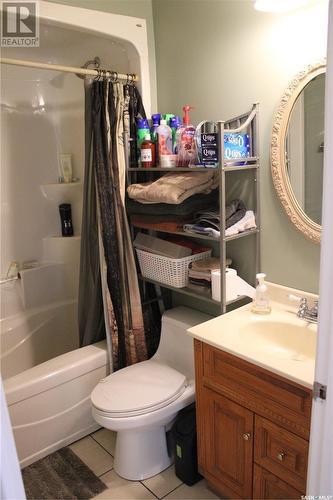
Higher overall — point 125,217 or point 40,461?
point 125,217

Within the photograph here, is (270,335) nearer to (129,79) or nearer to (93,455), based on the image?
(93,455)

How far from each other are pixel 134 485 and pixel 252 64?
200 centimetres

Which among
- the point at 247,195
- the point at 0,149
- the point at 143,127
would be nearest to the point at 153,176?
the point at 143,127

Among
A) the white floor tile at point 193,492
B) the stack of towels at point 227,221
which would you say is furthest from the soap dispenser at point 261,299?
the white floor tile at point 193,492

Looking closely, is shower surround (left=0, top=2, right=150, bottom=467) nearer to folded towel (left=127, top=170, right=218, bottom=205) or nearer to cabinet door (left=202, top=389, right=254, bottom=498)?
folded towel (left=127, top=170, right=218, bottom=205)

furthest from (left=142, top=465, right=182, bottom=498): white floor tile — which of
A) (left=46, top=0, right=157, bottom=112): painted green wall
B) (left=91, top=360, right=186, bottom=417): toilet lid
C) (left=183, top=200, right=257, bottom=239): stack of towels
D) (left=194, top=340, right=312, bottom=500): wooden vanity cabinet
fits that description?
(left=46, top=0, right=157, bottom=112): painted green wall

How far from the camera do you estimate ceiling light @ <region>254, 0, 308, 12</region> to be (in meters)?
1.44

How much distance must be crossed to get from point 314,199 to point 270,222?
0.24 m

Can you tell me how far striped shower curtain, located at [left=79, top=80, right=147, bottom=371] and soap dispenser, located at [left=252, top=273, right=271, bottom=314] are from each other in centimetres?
69

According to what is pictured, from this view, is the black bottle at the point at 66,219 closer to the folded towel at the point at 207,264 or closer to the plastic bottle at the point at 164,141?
the plastic bottle at the point at 164,141

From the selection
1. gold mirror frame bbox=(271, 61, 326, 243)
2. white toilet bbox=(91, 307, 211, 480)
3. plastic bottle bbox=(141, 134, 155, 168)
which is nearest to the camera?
gold mirror frame bbox=(271, 61, 326, 243)

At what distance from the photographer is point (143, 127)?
2.03 m

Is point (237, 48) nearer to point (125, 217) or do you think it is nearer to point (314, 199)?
point (314, 199)

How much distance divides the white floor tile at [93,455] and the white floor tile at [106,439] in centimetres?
2
